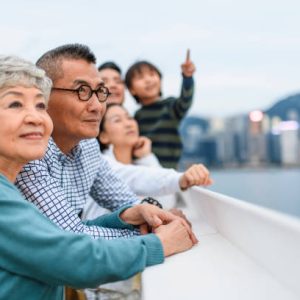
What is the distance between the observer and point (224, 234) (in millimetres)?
1328

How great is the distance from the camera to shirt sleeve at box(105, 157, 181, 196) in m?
1.82

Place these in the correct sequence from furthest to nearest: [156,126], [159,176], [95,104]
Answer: [156,126] → [159,176] → [95,104]

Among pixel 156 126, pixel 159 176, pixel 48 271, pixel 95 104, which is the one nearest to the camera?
pixel 48 271

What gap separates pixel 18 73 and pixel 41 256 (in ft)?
1.15

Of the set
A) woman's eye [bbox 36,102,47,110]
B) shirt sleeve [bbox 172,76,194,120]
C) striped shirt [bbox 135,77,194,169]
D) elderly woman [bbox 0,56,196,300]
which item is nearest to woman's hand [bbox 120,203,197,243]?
elderly woman [bbox 0,56,196,300]

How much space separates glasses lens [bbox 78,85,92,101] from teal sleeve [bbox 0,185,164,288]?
0.50m

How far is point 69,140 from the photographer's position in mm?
1364

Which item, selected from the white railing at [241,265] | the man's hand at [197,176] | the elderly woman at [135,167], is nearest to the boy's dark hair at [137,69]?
the elderly woman at [135,167]

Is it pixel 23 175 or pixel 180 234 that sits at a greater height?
pixel 23 175

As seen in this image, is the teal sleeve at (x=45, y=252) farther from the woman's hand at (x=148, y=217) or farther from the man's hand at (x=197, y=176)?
the man's hand at (x=197, y=176)

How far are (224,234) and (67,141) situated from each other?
51 cm

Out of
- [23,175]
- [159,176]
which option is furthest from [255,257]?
[159,176]

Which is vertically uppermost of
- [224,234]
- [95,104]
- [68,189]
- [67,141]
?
[95,104]

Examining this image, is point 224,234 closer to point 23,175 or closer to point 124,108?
point 23,175
